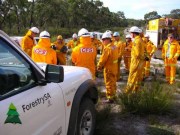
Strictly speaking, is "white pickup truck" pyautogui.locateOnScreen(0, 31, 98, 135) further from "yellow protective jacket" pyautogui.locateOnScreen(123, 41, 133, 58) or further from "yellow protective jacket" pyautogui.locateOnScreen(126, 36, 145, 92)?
"yellow protective jacket" pyautogui.locateOnScreen(123, 41, 133, 58)

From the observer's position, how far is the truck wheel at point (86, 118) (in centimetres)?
425

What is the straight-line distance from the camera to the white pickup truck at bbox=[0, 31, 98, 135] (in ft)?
8.49

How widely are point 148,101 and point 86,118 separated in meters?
2.37

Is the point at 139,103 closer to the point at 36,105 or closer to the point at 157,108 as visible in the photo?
the point at 157,108

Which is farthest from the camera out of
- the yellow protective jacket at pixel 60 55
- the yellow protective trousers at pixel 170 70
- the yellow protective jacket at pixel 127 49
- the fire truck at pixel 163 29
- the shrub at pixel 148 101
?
the fire truck at pixel 163 29

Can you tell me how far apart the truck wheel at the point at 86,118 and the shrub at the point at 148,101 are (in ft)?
6.62

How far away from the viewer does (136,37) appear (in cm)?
803

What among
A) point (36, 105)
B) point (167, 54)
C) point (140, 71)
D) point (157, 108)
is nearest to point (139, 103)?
point (157, 108)

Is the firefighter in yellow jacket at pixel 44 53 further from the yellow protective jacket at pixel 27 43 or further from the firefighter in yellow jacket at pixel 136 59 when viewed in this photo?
the yellow protective jacket at pixel 27 43

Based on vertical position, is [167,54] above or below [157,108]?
above

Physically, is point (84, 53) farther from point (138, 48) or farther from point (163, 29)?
point (163, 29)

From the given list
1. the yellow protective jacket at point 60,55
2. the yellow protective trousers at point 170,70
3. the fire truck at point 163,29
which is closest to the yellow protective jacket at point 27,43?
the yellow protective jacket at point 60,55

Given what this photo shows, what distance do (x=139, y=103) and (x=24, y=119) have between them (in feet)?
14.0

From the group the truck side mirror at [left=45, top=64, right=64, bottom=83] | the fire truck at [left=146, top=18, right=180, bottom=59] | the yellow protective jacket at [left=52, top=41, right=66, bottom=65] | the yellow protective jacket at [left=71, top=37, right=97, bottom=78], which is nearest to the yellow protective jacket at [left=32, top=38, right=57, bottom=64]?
the yellow protective jacket at [left=71, top=37, right=97, bottom=78]
